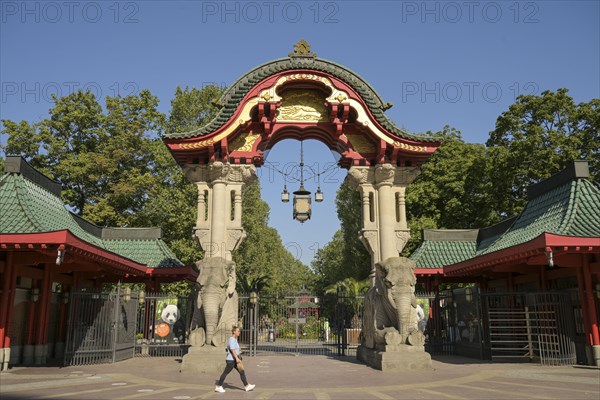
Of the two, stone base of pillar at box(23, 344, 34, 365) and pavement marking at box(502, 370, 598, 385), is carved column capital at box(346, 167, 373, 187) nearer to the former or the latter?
pavement marking at box(502, 370, 598, 385)

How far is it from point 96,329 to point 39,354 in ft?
6.51

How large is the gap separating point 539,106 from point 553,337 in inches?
785

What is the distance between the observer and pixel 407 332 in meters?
14.2

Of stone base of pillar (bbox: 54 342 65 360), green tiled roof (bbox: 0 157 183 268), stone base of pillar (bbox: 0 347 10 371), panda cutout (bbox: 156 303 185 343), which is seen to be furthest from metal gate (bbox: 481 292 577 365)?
stone base of pillar (bbox: 54 342 65 360)

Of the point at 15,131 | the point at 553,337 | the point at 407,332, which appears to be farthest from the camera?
the point at 15,131

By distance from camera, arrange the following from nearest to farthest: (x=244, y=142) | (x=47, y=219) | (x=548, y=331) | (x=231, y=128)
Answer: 1. (x=47, y=219)
2. (x=548, y=331)
3. (x=231, y=128)
4. (x=244, y=142)

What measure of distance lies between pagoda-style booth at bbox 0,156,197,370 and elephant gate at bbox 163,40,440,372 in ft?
14.7

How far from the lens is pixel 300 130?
1864 centimetres

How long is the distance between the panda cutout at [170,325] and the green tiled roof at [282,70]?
8298 mm

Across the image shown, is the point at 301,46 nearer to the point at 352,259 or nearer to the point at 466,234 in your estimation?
the point at 466,234

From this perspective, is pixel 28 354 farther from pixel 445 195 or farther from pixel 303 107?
pixel 445 195

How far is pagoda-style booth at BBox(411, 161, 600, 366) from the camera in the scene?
1457 cm

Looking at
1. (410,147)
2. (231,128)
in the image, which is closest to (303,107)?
(231,128)

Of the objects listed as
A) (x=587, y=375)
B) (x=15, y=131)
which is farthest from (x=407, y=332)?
(x=15, y=131)
